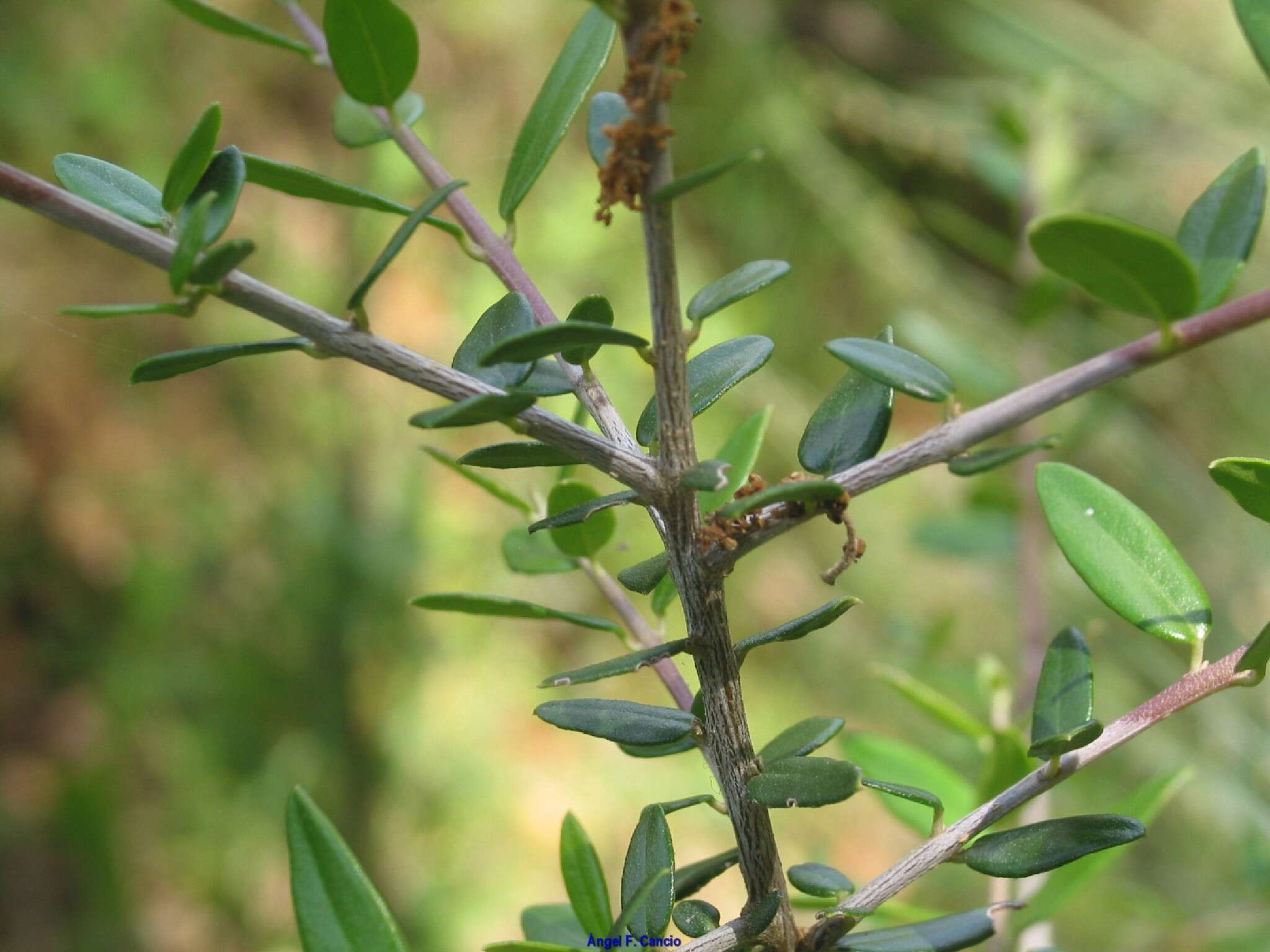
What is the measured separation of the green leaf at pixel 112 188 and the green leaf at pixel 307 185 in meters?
0.02

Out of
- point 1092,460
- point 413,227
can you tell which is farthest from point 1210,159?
point 413,227

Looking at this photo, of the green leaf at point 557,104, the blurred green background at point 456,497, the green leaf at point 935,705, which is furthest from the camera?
the blurred green background at point 456,497

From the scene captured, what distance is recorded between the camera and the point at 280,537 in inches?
49.7

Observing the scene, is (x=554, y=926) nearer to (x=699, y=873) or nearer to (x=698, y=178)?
(x=699, y=873)

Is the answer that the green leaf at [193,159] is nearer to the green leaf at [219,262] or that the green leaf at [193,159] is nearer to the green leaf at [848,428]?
the green leaf at [219,262]

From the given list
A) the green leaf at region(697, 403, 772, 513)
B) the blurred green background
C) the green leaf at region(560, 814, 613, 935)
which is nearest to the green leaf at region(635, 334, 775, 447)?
the green leaf at region(697, 403, 772, 513)

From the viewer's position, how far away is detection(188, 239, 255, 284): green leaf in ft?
0.59

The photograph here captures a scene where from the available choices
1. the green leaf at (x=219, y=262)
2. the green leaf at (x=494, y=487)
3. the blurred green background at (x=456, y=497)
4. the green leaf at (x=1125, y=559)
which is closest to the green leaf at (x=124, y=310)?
the green leaf at (x=219, y=262)

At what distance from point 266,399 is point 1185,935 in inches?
49.3

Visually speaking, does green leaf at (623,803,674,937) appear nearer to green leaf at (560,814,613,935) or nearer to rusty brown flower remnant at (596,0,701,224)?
green leaf at (560,814,613,935)

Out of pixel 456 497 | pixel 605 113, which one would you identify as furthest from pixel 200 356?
pixel 456 497

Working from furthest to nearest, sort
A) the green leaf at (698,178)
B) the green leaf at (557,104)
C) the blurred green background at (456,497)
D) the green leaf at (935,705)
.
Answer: the blurred green background at (456,497) < the green leaf at (935,705) < the green leaf at (557,104) < the green leaf at (698,178)

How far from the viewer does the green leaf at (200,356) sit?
200mm

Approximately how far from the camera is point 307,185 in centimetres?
23
